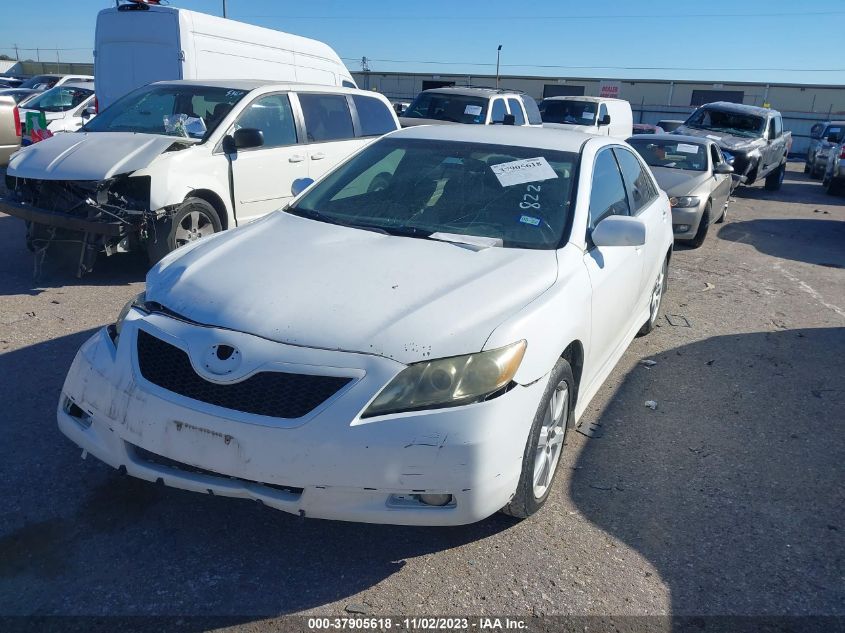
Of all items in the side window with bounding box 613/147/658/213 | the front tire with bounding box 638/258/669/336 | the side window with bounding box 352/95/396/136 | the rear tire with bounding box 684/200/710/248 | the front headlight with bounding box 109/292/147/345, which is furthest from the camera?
the rear tire with bounding box 684/200/710/248

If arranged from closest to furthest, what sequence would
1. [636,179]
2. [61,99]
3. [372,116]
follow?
[636,179]
[372,116]
[61,99]

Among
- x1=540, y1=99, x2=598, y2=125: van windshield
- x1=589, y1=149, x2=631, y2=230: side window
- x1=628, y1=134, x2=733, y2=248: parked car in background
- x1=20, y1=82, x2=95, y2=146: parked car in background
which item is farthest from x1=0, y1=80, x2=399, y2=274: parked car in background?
x1=540, y1=99, x2=598, y2=125: van windshield

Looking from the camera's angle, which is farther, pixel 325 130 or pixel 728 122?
pixel 728 122

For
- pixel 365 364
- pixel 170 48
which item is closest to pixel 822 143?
pixel 170 48

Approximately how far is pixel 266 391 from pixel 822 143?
2176cm

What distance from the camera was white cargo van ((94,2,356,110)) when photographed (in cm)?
948

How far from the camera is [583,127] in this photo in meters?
15.0

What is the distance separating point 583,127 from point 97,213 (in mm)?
11644

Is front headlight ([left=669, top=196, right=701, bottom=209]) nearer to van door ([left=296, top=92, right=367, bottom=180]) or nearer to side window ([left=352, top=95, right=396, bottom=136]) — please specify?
side window ([left=352, top=95, right=396, bottom=136])

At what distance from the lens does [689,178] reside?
30.8 ft

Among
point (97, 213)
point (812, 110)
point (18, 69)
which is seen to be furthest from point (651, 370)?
point (18, 69)

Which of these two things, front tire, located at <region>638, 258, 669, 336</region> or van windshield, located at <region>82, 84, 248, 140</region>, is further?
van windshield, located at <region>82, 84, 248, 140</region>

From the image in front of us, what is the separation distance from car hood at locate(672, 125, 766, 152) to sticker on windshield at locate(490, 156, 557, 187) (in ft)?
37.4

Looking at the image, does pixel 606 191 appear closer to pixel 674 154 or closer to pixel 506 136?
pixel 506 136
